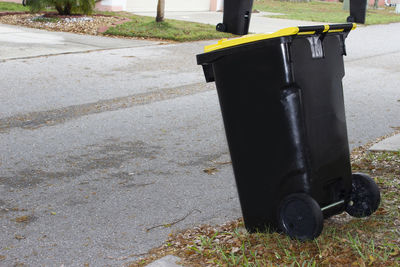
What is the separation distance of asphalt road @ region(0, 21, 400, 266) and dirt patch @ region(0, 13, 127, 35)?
3715 millimetres

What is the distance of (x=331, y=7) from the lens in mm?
27719

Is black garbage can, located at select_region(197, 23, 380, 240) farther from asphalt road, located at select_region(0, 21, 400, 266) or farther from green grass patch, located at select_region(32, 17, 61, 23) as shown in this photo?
green grass patch, located at select_region(32, 17, 61, 23)

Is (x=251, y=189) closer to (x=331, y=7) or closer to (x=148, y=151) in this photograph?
(x=148, y=151)

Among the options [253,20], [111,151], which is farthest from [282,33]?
[253,20]

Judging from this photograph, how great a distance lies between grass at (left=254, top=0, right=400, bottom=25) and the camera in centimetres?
2172

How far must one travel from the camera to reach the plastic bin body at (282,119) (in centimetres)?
345

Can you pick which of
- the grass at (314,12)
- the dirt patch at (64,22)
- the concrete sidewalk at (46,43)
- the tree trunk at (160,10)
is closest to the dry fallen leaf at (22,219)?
the concrete sidewalk at (46,43)

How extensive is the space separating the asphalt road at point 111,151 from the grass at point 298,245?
25 cm

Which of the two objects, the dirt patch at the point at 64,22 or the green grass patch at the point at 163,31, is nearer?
the green grass patch at the point at 163,31

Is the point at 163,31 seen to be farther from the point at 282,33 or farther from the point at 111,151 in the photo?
the point at 282,33

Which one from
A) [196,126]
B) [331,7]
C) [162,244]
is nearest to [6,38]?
[196,126]

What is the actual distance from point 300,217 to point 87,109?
177 inches

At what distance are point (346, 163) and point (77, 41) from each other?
10.0 meters

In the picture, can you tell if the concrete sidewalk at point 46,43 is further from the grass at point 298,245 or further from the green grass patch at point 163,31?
the grass at point 298,245
